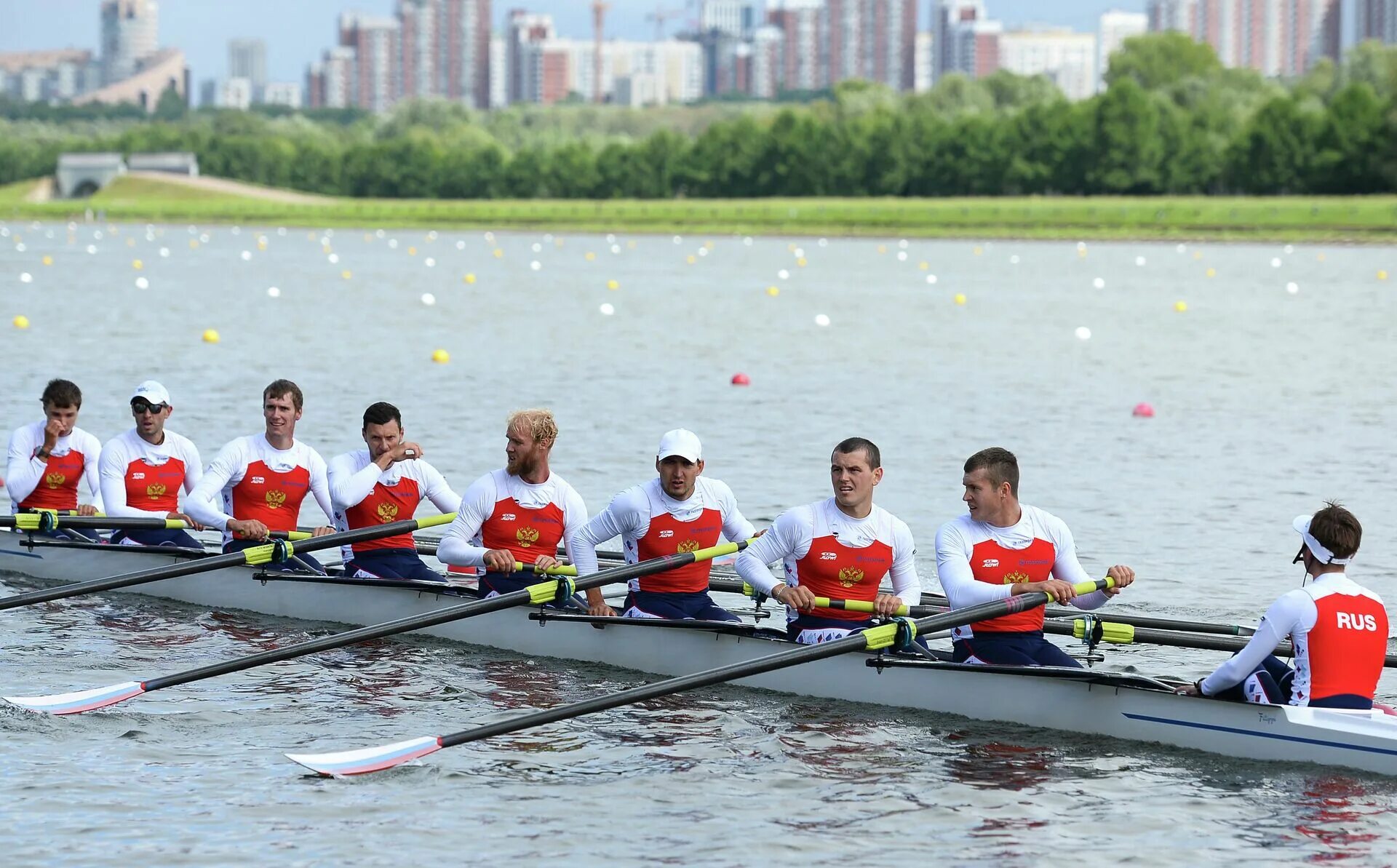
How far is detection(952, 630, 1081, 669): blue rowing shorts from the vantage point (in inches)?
358

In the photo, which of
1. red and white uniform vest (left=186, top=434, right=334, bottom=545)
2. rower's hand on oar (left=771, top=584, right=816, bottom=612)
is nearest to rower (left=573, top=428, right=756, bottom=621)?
rower's hand on oar (left=771, top=584, right=816, bottom=612)

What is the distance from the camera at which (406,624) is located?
31.2 feet

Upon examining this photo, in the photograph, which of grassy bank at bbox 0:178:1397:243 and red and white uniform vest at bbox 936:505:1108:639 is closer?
red and white uniform vest at bbox 936:505:1108:639

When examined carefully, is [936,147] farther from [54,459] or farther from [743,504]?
[54,459]

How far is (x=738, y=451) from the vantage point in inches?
724

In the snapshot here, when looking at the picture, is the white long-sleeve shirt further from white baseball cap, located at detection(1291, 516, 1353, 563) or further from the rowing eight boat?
white baseball cap, located at detection(1291, 516, 1353, 563)

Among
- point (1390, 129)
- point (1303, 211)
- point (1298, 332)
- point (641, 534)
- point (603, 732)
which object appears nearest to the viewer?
point (603, 732)

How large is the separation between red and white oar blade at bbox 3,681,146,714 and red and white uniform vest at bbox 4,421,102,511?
11.4ft

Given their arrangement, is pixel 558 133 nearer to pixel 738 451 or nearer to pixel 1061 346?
pixel 1061 346

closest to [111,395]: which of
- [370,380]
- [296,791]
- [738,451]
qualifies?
[370,380]

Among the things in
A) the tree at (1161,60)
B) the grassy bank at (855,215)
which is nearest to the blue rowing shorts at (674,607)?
the grassy bank at (855,215)

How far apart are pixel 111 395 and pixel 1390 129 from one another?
6624 cm

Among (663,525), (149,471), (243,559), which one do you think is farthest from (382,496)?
(663,525)

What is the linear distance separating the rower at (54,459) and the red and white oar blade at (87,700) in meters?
3.37
